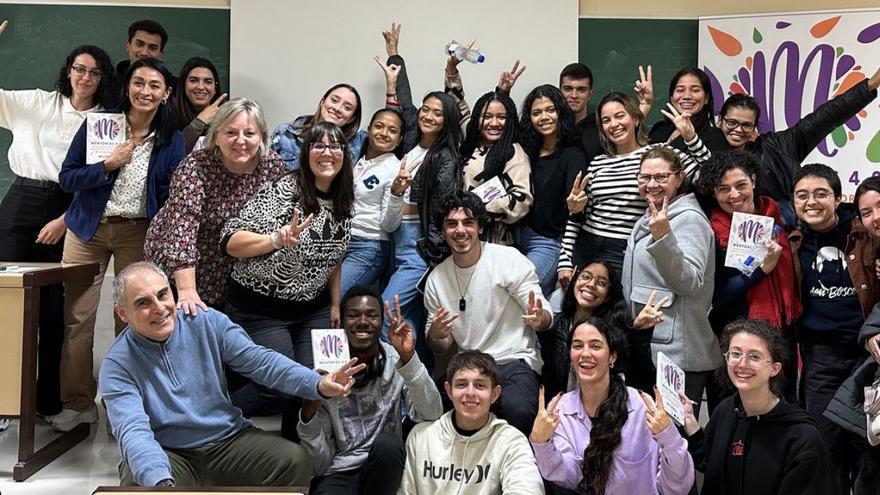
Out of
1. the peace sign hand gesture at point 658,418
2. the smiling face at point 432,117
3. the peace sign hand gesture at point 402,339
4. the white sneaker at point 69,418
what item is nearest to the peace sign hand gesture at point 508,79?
the smiling face at point 432,117

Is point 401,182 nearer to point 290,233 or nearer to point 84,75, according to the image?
point 290,233

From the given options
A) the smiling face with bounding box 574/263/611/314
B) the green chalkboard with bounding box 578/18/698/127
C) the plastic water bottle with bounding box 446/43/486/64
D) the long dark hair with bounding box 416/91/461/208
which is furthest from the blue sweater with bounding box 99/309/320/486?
the green chalkboard with bounding box 578/18/698/127

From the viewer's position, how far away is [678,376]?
9.86ft

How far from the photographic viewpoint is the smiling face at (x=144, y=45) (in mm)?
5023

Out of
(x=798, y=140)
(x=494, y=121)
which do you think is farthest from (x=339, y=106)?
(x=798, y=140)

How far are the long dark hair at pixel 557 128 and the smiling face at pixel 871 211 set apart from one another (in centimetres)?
147

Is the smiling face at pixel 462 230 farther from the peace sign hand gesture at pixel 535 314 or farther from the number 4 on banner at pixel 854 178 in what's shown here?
the number 4 on banner at pixel 854 178

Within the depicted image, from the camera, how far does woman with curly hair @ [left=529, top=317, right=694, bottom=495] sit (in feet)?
9.65

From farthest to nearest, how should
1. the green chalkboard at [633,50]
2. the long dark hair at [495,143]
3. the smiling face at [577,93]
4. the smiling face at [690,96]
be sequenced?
the green chalkboard at [633,50]
the smiling face at [577,93]
the smiling face at [690,96]
the long dark hair at [495,143]

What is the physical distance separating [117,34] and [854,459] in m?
4.76

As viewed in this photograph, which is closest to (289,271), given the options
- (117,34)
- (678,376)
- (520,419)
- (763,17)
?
(520,419)

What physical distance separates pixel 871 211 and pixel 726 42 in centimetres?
230

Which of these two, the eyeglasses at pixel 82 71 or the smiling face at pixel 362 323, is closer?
the smiling face at pixel 362 323

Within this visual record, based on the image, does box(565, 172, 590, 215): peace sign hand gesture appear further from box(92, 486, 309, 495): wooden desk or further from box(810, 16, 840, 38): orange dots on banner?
box(810, 16, 840, 38): orange dots on banner
